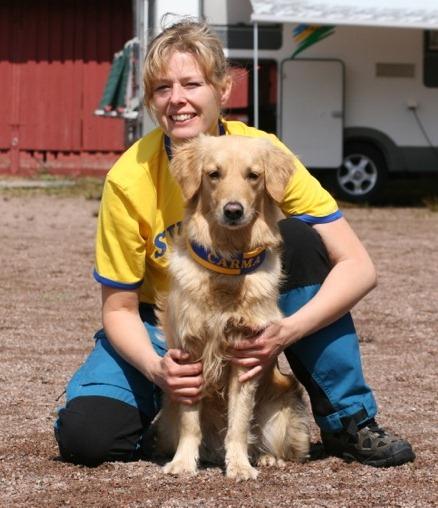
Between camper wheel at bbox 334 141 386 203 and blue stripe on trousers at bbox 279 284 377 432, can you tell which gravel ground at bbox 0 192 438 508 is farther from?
camper wheel at bbox 334 141 386 203

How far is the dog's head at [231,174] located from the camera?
339 centimetres

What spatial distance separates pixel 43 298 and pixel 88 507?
408 centimetres

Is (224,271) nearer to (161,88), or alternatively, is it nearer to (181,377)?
(181,377)

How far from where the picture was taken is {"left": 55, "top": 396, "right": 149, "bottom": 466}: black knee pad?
373 cm

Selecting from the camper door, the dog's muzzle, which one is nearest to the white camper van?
the camper door

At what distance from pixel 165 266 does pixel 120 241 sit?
19 cm

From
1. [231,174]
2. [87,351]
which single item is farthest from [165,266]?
[87,351]

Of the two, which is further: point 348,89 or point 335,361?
point 348,89

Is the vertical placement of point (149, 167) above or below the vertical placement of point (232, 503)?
above

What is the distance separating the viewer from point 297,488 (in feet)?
11.4

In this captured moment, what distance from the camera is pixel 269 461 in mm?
3807

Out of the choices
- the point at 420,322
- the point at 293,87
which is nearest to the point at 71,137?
the point at 293,87

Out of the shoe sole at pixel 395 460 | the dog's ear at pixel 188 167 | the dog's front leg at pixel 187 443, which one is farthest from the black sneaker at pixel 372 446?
the dog's ear at pixel 188 167

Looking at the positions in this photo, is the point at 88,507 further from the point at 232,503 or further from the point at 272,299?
the point at 272,299
